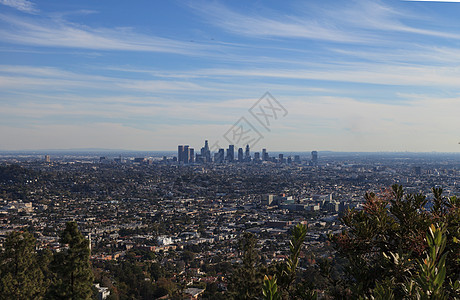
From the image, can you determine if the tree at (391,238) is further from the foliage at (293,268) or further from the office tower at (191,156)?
the office tower at (191,156)

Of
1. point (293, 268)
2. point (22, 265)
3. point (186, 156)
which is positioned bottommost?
point (22, 265)

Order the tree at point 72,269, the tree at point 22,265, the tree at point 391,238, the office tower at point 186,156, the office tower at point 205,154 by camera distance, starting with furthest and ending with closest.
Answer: the office tower at point 186,156
the office tower at point 205,154
the tree at point 22,265
the tree at point 72,269
the tree at point 391,238

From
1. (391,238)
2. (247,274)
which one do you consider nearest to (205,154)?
(247,274)

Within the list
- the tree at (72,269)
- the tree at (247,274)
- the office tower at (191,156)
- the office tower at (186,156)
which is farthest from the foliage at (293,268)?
the office tower at (186,156)

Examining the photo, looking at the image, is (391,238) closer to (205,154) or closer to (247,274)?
(247,274)

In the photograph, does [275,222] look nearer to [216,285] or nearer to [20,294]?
[216,285]

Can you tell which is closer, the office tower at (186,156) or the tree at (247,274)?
the tree at (247,274)
